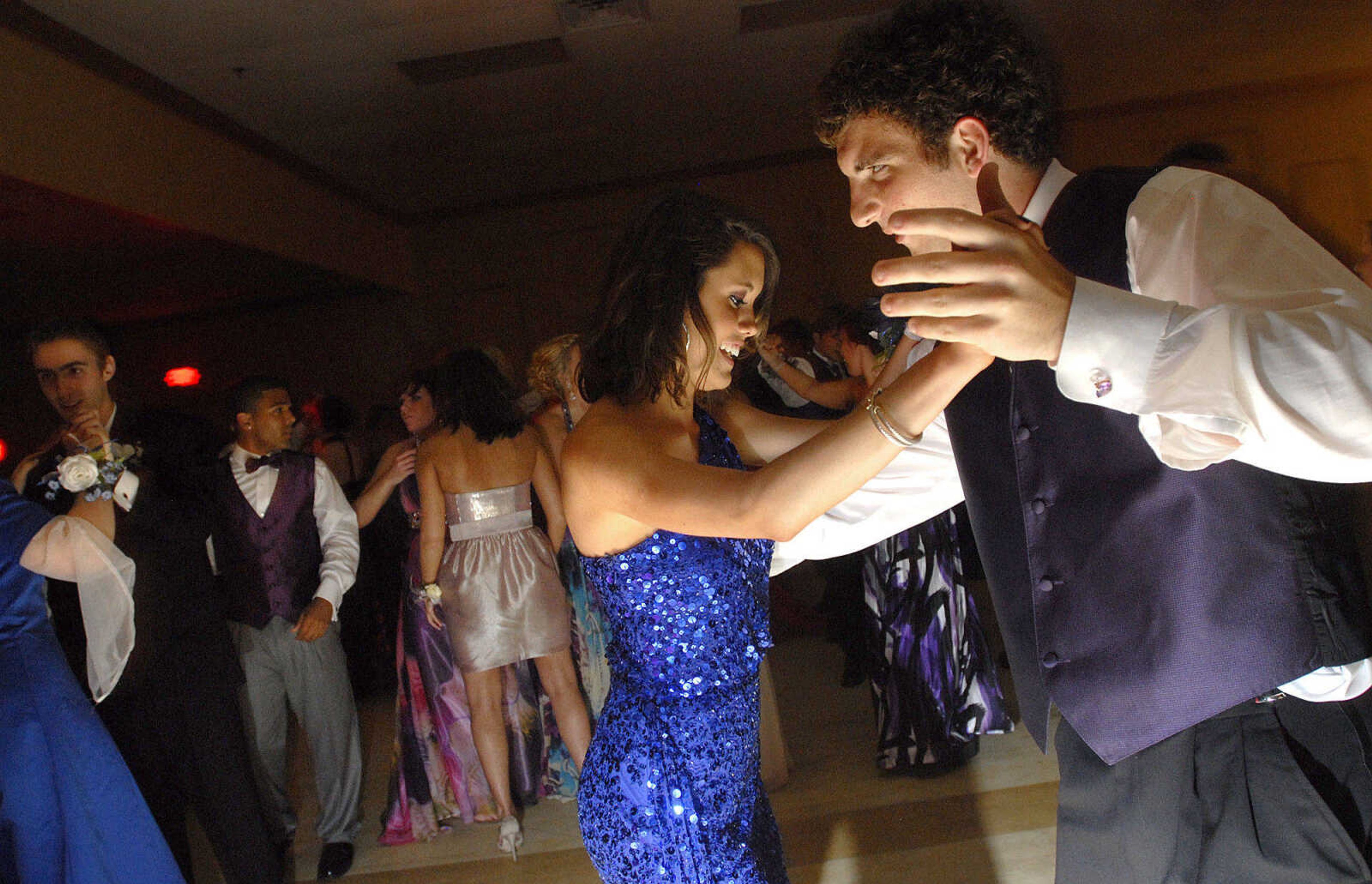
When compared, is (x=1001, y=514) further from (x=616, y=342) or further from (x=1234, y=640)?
(x=616, y=342)

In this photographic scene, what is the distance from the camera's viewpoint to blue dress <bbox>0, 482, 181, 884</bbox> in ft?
7.97

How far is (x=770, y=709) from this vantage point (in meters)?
3.61

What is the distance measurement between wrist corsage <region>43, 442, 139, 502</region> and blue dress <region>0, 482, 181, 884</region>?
0.40 feet

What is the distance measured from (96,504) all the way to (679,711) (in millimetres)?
2013

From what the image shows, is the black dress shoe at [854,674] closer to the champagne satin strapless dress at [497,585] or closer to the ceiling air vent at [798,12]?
the champagne satin strapless dress at [497,585]

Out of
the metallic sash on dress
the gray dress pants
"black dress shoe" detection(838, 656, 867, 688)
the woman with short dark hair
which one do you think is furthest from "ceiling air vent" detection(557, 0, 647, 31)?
"black dress shoe" detection(838, 656, 867, 688)

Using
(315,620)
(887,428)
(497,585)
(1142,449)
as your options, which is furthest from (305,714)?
(1142,449)

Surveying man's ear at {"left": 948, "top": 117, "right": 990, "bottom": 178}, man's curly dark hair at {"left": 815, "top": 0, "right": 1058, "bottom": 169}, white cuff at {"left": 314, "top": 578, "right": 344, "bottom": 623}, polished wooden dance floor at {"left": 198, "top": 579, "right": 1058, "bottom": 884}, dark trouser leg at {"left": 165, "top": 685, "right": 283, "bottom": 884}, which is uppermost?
man's curly dark hair at {"left": 815, "top": 0, "right": 1058, "bottom": 169}

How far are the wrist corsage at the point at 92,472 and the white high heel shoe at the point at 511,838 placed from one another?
180 centimetres

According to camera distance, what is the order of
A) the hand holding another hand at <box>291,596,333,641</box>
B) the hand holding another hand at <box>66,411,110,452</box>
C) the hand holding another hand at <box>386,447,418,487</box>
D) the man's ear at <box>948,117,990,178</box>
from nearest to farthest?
the man's ear at <box>948,117,990,178</box> < the hand holding another hand at <box>66,411,110,452</box> < the hand holding another hand at <box>291,596,333,641</box> < the hand holding another hand at <box>386,447,418,487</box>

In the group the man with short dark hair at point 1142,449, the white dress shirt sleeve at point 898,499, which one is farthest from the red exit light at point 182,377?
the man with short dark hair at point 1142,449

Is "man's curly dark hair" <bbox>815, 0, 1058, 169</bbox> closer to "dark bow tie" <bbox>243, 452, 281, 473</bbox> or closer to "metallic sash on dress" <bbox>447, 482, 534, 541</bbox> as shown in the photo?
"metallic sash on dress" <bbox>447, 482, 534, 541</bbox>

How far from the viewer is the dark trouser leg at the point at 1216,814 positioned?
1.03 meters

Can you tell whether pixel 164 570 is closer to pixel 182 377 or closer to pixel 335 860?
pixel 335 860
